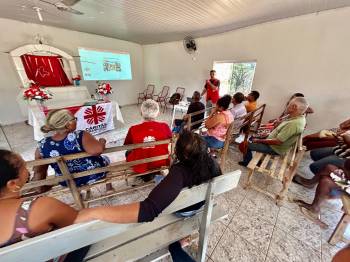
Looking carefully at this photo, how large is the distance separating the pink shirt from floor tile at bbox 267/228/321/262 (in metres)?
1.13

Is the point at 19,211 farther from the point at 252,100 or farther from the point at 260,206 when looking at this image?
the point at 252,100

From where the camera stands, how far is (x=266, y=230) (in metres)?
1.40

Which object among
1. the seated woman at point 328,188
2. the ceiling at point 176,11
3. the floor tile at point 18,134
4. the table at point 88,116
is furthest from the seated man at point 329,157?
the floor tile at point 18,134

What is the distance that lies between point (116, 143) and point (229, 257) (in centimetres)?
254

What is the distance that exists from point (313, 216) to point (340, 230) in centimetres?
28

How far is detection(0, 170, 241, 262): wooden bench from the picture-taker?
47cm

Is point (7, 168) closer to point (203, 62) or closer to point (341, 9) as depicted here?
point (341, 9)

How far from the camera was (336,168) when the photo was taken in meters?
1.47

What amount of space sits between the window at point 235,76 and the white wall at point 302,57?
205mm

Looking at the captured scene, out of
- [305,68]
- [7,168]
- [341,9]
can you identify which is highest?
[341,9]

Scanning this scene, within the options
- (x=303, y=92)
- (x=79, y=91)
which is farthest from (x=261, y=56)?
(x=79, y=91)

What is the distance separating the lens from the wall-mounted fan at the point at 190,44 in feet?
15.7

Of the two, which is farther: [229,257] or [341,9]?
[341,9]

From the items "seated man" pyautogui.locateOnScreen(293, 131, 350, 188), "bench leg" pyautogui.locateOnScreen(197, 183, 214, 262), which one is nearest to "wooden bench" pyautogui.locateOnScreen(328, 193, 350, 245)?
"seated man" pyautogui.locateOnScreen(293, 131, 350, 188)
